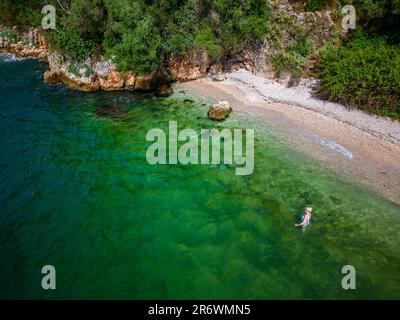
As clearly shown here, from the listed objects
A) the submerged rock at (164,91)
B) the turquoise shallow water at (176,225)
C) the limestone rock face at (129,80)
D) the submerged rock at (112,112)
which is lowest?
the turquoise shallow water at (176,225)

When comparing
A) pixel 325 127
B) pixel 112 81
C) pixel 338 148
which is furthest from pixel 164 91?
pixel 338 148

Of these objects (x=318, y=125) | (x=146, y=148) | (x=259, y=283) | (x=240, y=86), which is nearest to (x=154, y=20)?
(x=240, y=86)

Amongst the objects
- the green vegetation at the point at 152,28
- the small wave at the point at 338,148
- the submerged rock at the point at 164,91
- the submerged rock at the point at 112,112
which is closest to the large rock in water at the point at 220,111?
the submerged rock at the point at 164,91

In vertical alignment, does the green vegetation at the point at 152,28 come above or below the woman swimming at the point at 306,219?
above

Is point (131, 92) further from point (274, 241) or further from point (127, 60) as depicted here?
point (274, 241)

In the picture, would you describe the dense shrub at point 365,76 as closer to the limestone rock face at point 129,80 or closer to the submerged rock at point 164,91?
the submerged rock at point 164,91

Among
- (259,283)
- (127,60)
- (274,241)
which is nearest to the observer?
(259,283)

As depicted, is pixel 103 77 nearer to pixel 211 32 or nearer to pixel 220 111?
pixel 211 32

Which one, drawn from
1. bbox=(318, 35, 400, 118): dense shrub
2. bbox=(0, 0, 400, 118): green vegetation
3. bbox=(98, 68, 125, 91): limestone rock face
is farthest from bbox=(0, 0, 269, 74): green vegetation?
bbox=(318, 35, 400, 118): dense shrub
